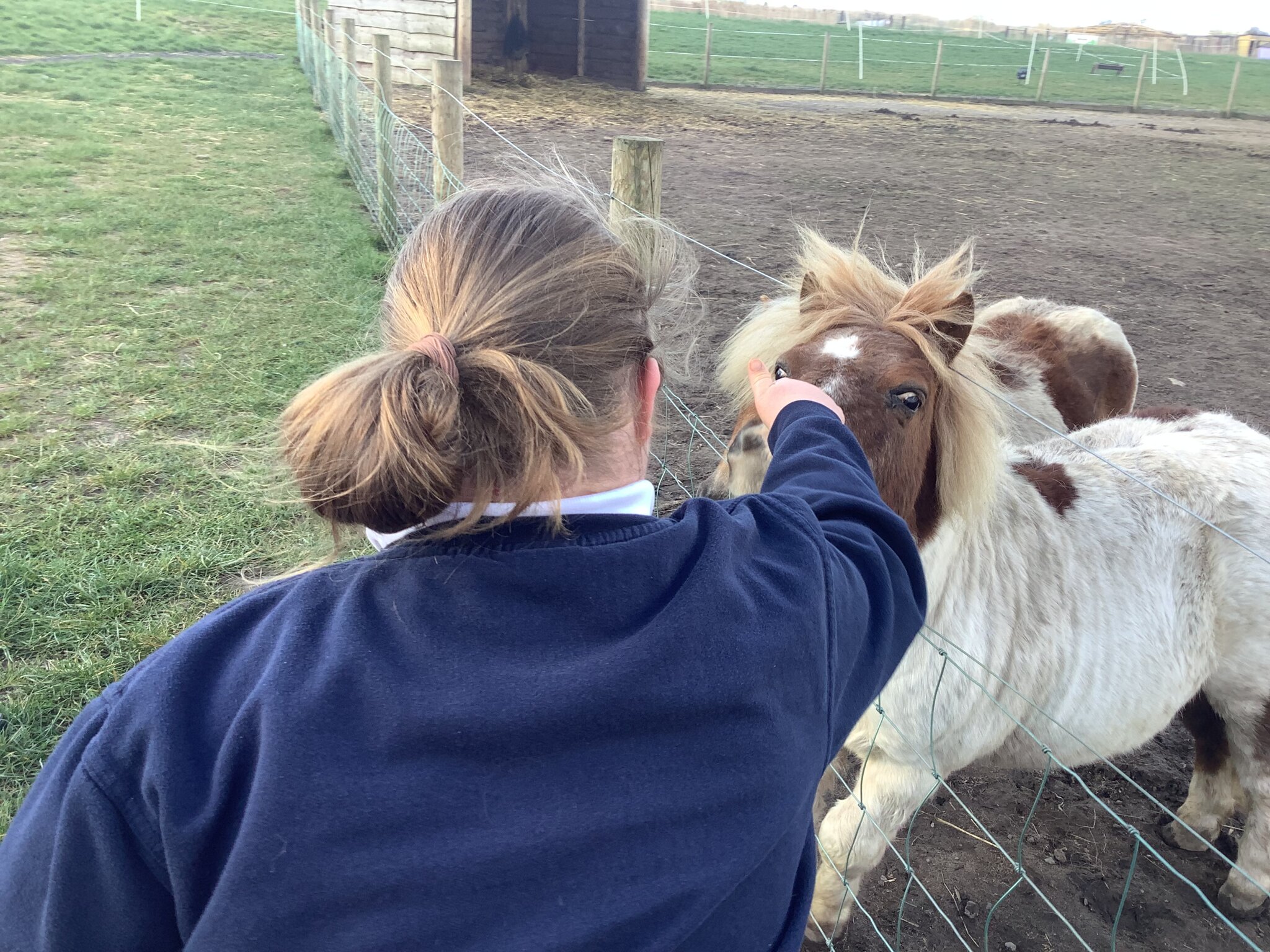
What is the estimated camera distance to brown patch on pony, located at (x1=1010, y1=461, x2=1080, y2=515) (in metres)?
2.65

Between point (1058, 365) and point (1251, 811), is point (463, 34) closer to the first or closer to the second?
point (1058, 365)

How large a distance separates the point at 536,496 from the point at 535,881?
35 centimetres

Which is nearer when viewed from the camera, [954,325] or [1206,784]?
[954,325]

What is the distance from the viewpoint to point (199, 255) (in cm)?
622

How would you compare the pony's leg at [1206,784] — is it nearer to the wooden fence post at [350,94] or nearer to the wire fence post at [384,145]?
the wire fence post at [384,145]

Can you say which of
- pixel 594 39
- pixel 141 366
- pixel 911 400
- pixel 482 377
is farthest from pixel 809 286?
pixel 594 39

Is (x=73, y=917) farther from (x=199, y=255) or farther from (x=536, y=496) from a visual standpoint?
(x=199, y=255)

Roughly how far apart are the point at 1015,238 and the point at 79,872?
30.4 feet

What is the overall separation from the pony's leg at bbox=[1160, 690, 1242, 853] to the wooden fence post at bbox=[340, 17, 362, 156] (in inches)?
296

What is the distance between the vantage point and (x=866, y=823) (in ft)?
7.55

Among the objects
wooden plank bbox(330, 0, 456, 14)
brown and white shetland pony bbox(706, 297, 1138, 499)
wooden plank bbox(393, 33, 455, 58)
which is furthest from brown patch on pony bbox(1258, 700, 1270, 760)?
wooden plank bbox(330, 0, 456, 14)

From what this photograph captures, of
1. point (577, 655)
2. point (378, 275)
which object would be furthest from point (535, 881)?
point (378, 275)

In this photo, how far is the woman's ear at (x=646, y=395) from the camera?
1.08m

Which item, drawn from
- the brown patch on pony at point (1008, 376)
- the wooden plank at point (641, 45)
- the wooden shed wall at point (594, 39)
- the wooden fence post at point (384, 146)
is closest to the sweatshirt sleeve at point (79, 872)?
the brown patch on pony at point (1008, 376)
